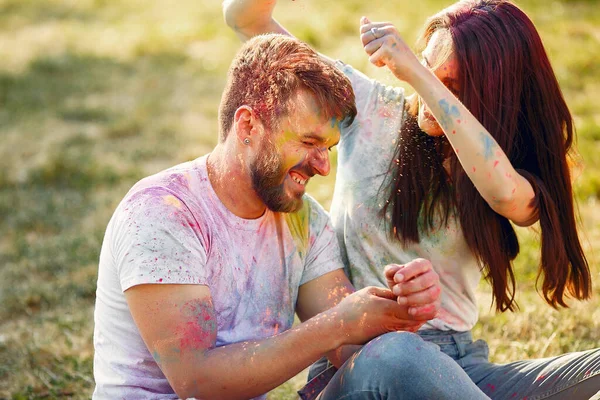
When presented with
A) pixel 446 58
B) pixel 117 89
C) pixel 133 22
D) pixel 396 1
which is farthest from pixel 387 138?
pixel 133 22

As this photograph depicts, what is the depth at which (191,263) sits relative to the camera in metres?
2.42

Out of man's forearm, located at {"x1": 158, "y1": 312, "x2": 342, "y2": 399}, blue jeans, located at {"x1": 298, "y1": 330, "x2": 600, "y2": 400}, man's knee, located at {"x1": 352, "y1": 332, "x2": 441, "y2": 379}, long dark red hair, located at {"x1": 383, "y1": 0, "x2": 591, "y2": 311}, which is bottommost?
blue jeans, located at {"x1": 298, "y1": 330, "x2": 600, "y2": 400}

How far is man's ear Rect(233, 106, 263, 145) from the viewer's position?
257 cm

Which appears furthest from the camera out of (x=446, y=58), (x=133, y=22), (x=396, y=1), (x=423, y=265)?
(x=133, y=22)

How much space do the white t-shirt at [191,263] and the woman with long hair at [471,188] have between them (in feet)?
1.00

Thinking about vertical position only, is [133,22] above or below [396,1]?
above

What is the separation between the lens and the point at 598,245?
481 cm

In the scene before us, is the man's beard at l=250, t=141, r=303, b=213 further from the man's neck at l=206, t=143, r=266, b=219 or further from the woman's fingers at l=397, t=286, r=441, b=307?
the woman's fingers at l=397, t=286, r=441, b=307

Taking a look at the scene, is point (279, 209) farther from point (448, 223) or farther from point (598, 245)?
point (598, 245)

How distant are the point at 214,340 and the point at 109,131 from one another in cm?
557

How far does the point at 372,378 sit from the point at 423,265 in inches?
13.9

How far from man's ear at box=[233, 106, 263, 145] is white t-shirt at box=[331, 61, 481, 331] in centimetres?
50

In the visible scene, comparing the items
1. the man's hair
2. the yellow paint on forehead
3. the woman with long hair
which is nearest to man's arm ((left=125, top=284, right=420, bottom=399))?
the yellow paint on forehead

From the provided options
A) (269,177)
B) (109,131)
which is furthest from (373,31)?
(109,131)
